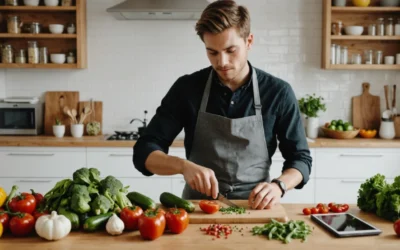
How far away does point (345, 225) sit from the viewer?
215 cm

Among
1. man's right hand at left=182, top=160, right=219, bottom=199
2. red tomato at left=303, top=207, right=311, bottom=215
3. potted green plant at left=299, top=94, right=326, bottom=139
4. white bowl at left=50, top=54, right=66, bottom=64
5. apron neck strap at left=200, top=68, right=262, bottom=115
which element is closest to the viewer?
man's right hand at left=182, top=160, right=219, bottom=199

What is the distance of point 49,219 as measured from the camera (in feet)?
6.47

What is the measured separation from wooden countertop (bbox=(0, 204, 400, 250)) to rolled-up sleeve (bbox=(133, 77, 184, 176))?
0.61 meters

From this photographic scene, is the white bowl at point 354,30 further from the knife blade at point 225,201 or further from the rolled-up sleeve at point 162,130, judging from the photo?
the knife blade at point 225,201

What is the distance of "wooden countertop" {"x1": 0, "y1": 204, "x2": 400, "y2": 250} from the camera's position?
1918 mm

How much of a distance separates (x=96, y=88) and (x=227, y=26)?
3.27m

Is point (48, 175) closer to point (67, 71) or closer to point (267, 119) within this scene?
point (67, 71)

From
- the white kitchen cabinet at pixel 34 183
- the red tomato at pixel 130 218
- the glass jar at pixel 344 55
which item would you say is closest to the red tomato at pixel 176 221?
the red tomato at pixel 130 218

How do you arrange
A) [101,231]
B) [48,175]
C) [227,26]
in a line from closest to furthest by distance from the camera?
[101,231] < [227,26] < [48,175]

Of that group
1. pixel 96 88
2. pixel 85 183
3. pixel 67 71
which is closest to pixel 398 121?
pixel 96 88

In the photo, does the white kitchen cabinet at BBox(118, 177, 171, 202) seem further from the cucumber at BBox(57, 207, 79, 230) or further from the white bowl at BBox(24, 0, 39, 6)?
the cucumber at BBox(57, 207, 79, 230)

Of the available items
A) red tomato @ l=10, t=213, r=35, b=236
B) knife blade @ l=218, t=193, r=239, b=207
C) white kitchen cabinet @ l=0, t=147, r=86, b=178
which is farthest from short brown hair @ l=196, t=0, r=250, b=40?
white kitchen cabinet @ l=0, t=147, r=86, b=178

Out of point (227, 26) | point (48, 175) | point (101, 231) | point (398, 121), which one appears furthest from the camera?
point (398, 121)

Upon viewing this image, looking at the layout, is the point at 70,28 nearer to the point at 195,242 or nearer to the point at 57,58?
the point at 57,58
